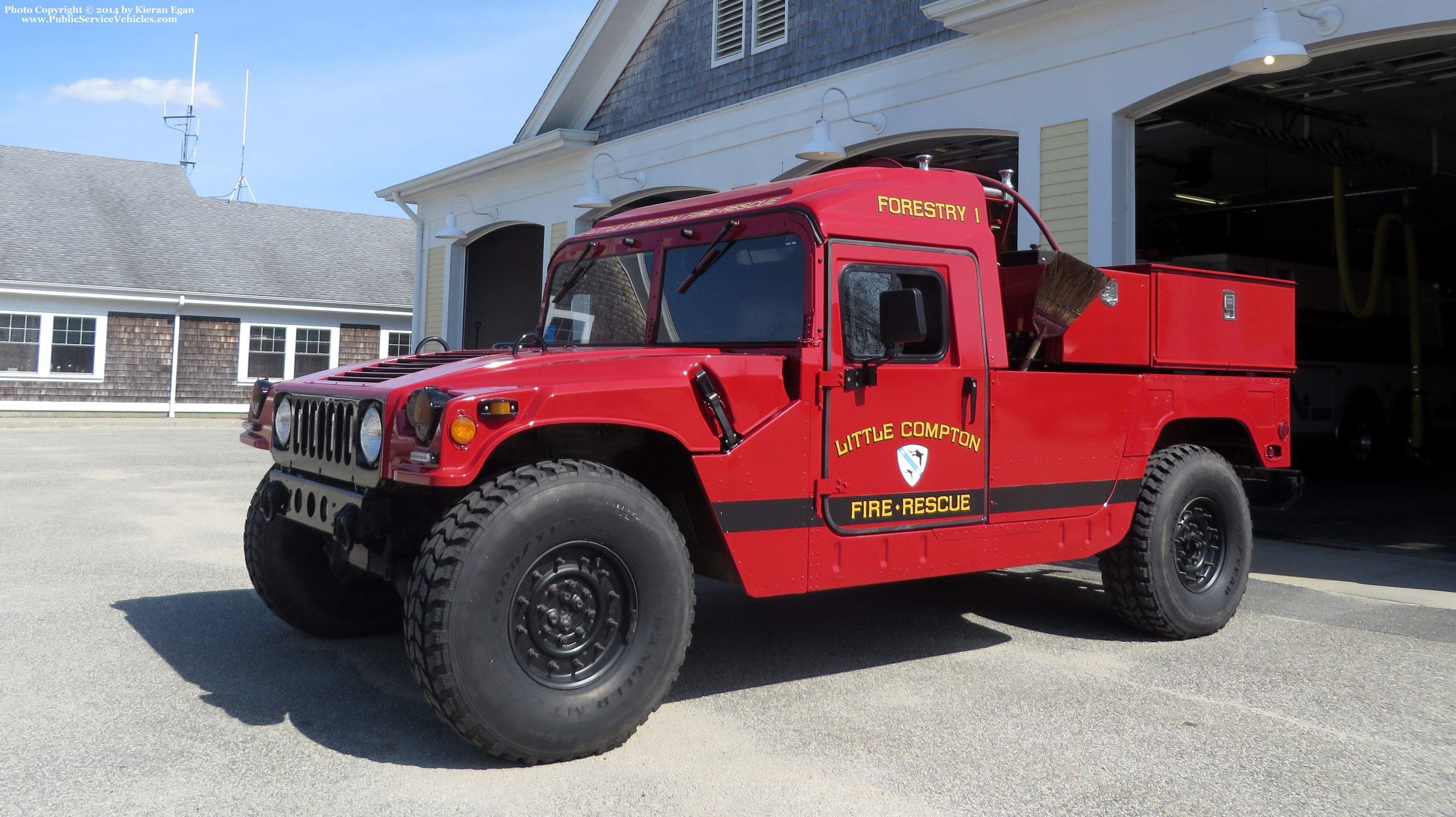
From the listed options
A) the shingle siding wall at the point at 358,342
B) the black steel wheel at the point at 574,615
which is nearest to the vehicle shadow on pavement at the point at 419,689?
the black steel wheel at the point at 574,615

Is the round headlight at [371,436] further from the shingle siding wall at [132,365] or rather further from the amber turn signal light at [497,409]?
the shingle siding wall at [132,365]

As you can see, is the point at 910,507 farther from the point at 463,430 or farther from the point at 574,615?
the point at 463,430

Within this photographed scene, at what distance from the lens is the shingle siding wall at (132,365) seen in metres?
25.6

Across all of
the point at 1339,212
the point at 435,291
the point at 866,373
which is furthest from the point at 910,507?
the point at 435,291

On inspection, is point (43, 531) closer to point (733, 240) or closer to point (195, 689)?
point (195, 689)

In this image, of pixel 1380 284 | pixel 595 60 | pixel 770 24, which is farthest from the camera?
pixel 595 60

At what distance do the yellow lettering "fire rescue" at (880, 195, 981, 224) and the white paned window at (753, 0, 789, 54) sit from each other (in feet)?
29.2

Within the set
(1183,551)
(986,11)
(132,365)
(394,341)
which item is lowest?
(1183,551)

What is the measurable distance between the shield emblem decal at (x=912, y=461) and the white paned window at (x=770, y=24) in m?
9.73

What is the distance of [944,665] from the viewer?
5434 mm

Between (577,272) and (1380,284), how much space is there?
44.9 feet

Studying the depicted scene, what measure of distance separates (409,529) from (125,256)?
2681 cm

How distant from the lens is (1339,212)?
45.0ft

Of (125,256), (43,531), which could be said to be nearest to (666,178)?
(43,531)
